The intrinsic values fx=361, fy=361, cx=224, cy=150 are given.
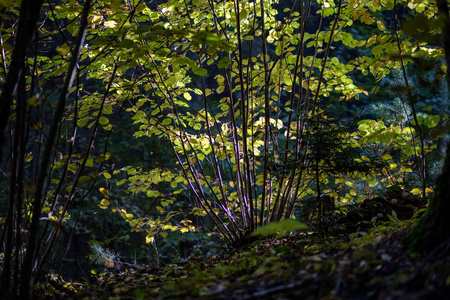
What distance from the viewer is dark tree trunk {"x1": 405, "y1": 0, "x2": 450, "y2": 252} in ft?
4.55

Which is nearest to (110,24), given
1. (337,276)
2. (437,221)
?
(337,276)

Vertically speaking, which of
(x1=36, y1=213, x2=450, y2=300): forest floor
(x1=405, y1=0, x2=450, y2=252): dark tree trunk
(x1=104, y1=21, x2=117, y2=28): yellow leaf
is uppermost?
(x1=104, y1=21, x2=117, y2=28): yellow leaf

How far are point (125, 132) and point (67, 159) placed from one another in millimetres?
6901

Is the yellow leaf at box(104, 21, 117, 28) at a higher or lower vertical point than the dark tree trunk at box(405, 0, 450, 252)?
higher

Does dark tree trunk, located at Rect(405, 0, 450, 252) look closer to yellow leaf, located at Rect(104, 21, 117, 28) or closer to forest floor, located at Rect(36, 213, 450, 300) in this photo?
forest floor, located at Rect(36, 213, 450, 300)

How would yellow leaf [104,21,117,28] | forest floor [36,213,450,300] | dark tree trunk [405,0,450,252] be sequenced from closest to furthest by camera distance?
forest floor [36,213,450,300]
dark tree trunk [405,0,450,252]
yellow leaf [104,21,117,28]

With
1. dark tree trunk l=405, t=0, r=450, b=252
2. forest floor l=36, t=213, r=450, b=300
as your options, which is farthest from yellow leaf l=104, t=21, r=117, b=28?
dark tree trunk l=405, t=0, r=450, b=252

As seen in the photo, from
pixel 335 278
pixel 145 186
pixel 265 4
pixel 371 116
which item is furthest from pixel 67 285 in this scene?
pixel 371 116

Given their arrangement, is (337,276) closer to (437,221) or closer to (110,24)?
(437,221)

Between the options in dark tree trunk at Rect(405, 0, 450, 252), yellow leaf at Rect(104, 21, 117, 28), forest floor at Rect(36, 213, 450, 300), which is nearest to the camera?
forest floor at Rect(36, 213, 450, 300)

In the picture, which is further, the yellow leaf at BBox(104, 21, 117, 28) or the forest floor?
the yellow leaf at BBox(104, 21, 117, 28)

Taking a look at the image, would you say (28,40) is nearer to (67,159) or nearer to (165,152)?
(67,159)

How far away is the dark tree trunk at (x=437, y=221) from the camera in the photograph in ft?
4.55

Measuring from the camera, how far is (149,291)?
5.79 feet
